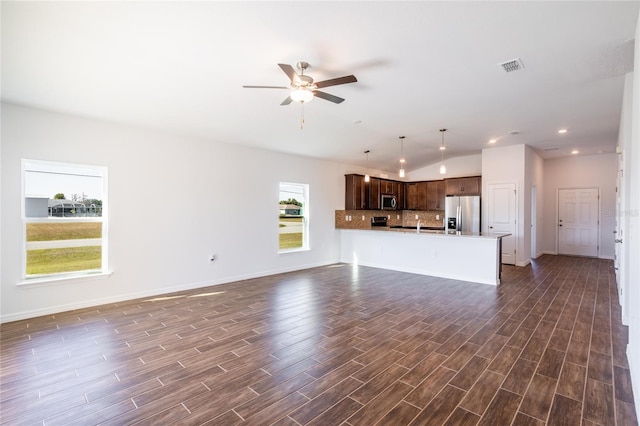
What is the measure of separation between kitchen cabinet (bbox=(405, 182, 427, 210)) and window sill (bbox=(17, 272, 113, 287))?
8167mm

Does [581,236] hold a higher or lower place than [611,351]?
higher

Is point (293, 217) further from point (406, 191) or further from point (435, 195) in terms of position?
point (435, 195)

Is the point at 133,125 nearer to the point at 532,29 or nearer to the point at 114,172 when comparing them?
the point at 114,172

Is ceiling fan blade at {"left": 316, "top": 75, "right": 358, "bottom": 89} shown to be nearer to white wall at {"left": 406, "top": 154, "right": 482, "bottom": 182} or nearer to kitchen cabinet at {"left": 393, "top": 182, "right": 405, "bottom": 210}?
kitchen cabinet at {"left": 393, "top": 182, "right": 405, "bottom": 210}

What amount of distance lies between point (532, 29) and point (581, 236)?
340 inches

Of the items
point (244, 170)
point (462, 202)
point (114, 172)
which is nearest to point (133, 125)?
point (114, 172)

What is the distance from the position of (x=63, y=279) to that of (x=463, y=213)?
8.45 meters

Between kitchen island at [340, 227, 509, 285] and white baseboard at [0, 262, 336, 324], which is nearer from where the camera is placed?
white baseboard at [0, 262, 336, 324]

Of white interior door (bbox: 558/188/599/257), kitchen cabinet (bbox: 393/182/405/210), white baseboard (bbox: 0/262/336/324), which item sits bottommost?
white baseboard (bbox: 0/262/336/324)

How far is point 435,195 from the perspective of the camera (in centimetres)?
929

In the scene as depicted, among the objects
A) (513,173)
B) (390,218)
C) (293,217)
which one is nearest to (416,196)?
(390,218)

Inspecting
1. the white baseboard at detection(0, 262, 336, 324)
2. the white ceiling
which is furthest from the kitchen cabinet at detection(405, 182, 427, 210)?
the white baseboard at detection(0, 262, 336, 324)

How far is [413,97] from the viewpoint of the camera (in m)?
4.09

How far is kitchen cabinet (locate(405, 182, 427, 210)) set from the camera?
951 cm
